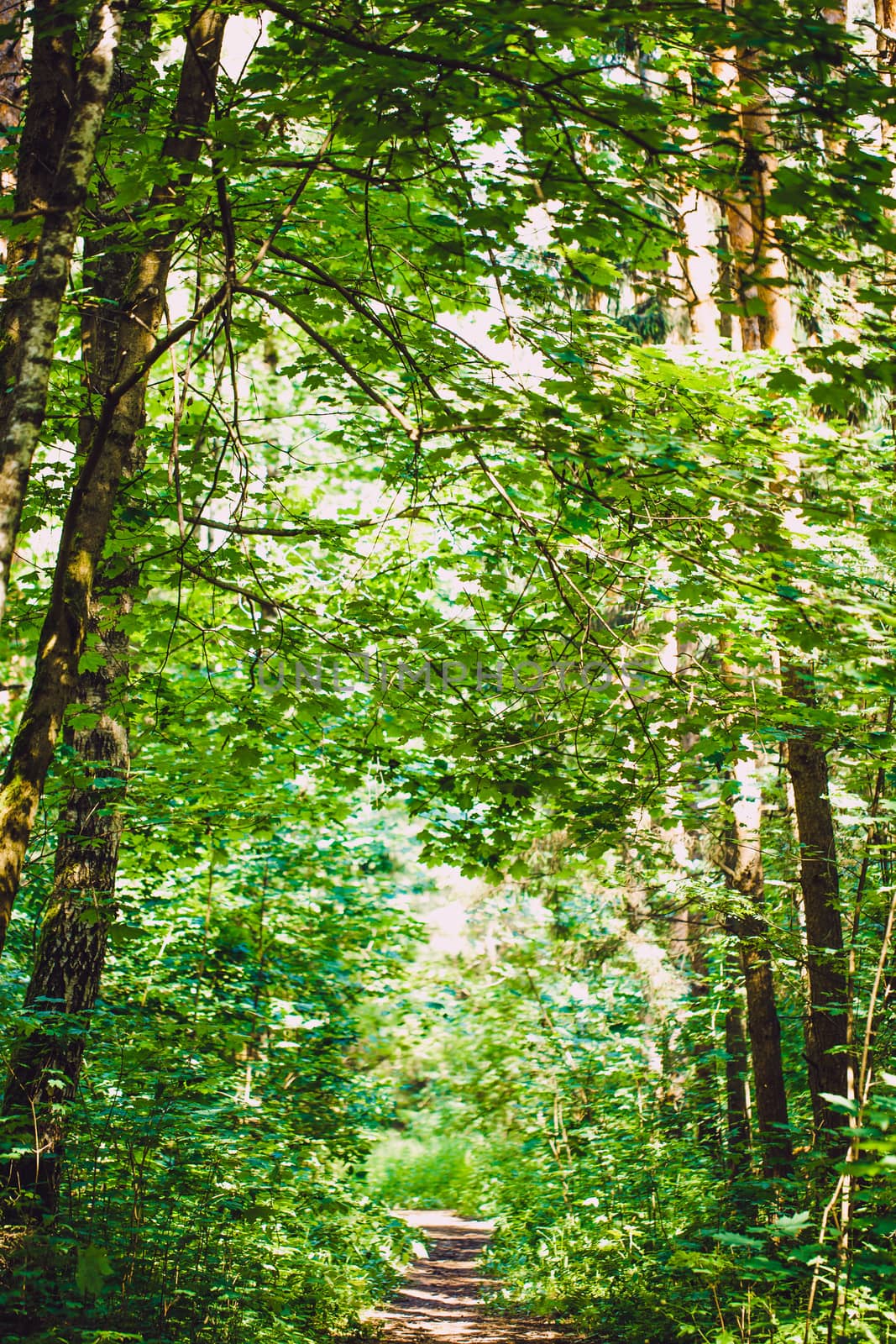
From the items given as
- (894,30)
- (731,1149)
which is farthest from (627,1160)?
(894,30)

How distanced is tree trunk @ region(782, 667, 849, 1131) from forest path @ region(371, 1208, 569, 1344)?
326 cm

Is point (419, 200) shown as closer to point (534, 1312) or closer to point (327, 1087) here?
point (327, 1087)

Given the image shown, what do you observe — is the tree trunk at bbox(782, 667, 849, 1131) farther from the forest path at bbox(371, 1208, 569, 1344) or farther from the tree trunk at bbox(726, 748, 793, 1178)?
the forest path at bbox(371, 1208, 569, 1344)

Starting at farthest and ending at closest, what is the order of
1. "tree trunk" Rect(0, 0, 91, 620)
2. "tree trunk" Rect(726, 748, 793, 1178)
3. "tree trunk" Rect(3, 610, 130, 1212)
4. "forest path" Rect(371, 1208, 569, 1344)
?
"forest path" Rect(371, 1208, 569, 1344) → "tree trunk" Rect(726, 748, 793, 1178) → "tree trunk" Rect(3, 610, 130, 1212) → "tree trunk" Rect(0, 0, 91, 620)

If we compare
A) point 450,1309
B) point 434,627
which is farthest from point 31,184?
point 450,1309

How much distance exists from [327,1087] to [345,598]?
4616mm

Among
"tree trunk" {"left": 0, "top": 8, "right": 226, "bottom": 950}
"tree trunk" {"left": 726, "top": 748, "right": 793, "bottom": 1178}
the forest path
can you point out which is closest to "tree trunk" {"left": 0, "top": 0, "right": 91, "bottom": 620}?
"tree trunk" {"left": 0, "top": 8, "right": 226, "bottom": 950}

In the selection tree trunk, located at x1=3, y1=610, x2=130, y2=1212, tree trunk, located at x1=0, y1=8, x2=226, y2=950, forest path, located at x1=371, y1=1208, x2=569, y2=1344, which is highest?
tree trunk, located at x1=0, y1=8, x2=226, y2=950

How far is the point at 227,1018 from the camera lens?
748 centimetres

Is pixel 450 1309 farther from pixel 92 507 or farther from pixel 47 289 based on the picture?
pixel 47 289

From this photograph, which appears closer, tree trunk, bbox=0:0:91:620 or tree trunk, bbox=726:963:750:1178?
tree trunk, bbox=0:0:91:620

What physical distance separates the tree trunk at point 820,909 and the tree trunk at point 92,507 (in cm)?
376

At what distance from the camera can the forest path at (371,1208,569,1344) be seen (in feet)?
24.0

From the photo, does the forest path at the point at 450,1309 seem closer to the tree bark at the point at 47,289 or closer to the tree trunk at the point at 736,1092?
the tree trunk at the point at 736,1092
